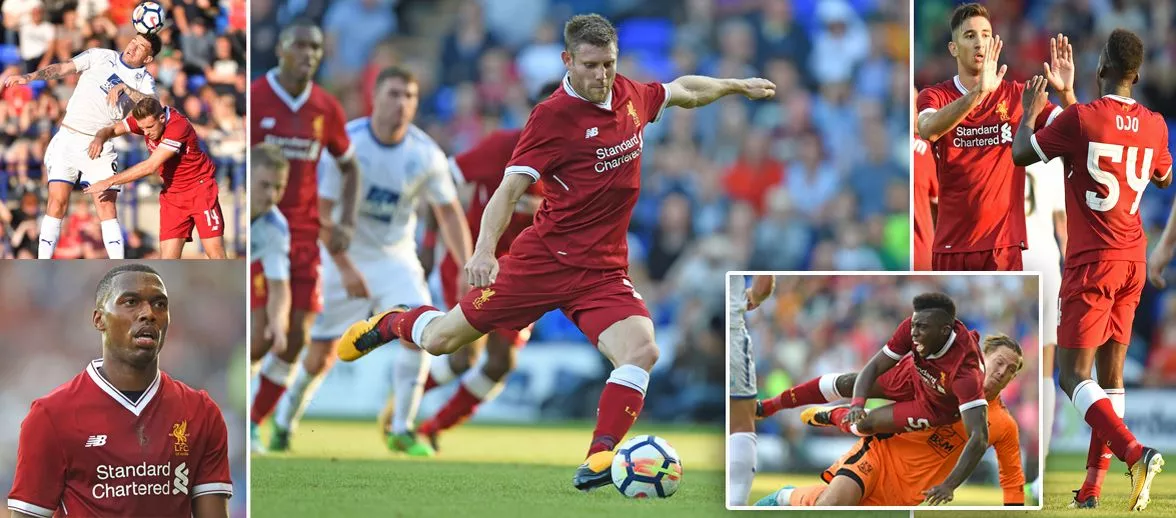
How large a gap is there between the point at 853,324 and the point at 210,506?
3.18m

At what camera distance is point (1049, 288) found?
261 inches

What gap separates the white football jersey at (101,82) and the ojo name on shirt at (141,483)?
1946 millimetres

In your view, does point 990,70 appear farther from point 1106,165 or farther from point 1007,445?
point 1007,445

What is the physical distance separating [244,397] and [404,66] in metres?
2.42

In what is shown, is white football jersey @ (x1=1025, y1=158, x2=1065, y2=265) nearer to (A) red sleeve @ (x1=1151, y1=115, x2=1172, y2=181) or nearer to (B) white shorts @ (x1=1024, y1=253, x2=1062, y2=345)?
(B) white shorts @ (x1=1024, y1=253, x2=1062, y2=345)

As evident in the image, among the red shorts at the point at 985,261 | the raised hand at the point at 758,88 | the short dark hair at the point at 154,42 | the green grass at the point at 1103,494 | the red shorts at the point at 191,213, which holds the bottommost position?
the green grass at the point at 1103,494

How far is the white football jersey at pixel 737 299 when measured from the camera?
6.63m

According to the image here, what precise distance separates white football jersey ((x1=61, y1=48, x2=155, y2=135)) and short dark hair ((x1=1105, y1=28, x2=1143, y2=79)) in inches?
173

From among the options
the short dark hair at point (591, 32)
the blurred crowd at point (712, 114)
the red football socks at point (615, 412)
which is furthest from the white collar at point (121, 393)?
the blurred crowd at point (712, 114)

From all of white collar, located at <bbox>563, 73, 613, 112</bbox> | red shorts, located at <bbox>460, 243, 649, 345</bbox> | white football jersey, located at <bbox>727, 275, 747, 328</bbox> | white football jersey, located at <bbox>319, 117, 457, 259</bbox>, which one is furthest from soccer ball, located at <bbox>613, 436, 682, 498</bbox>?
white football jersey, located at <bbox>319, 117, 457, 259</bbox>

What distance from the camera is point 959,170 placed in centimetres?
666

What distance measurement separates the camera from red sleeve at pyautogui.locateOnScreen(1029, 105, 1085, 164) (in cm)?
612

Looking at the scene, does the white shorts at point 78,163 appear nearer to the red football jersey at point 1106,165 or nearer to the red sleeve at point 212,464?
the red sleeve at point 212,464

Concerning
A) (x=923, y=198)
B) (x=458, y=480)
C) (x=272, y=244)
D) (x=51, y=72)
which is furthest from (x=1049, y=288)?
(x=51, y=72)
